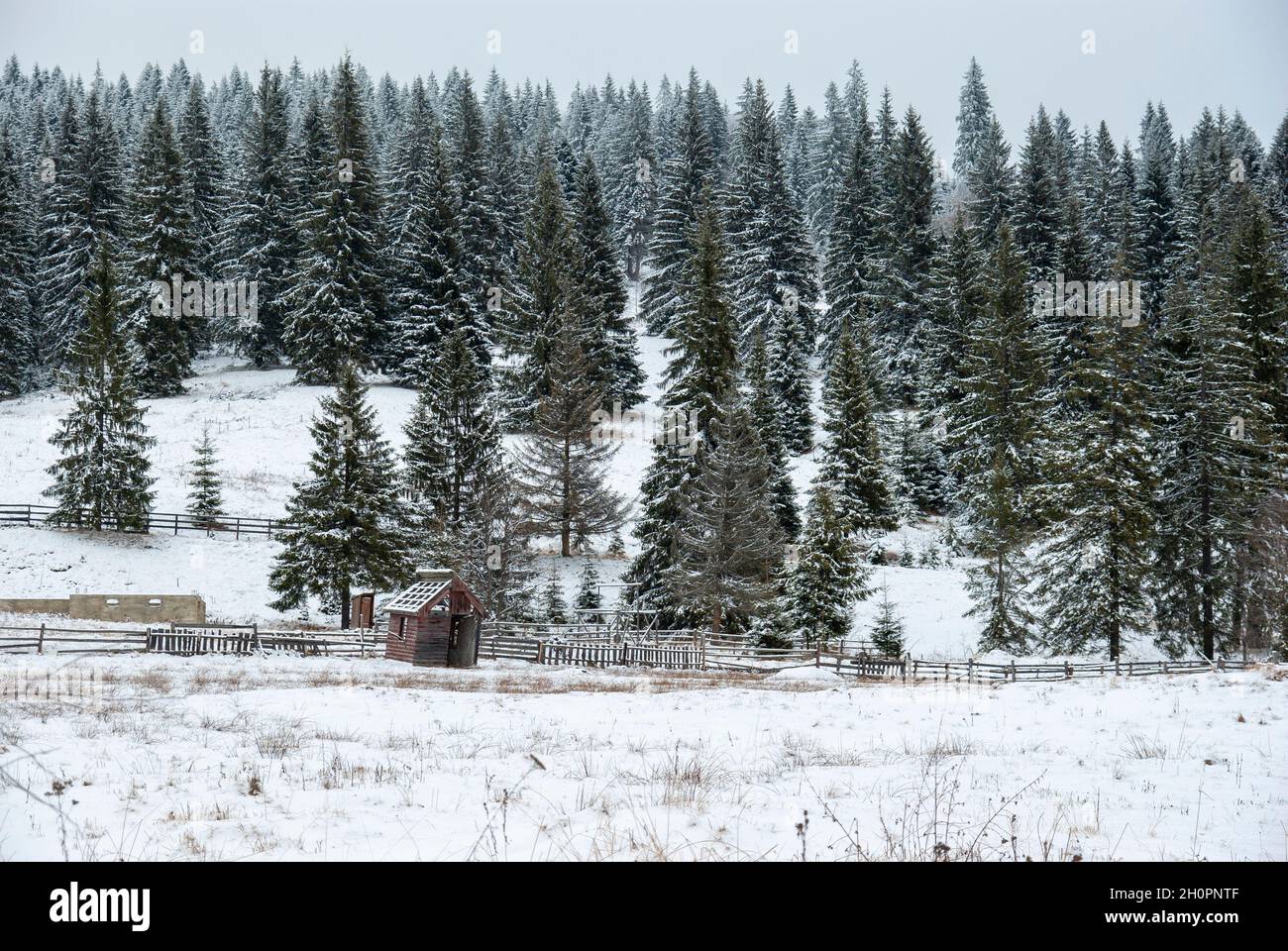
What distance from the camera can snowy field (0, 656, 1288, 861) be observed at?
5.78 metres

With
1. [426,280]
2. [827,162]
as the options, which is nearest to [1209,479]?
[426,280]

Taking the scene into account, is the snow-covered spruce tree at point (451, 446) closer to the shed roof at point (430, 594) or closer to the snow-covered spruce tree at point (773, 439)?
the shed roof at point (430, 594)

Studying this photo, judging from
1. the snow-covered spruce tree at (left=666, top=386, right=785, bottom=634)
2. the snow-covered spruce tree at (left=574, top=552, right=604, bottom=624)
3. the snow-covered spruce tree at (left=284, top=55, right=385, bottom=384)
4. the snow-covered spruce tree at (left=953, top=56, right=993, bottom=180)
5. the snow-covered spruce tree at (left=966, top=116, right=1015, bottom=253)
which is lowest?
the snow-covered spruce tree at (left=574, top=552, right=604, bottom=624)

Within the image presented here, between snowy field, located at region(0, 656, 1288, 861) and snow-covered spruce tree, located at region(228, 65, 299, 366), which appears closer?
snowy field, located at region(0, 656, 1288, 861)

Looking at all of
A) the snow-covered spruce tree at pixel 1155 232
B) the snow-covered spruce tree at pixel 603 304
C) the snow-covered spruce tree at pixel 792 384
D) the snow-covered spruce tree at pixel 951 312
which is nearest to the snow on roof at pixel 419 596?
the snow-covered spruce tree at pixel 603 304

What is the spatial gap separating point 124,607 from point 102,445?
10.7 meters

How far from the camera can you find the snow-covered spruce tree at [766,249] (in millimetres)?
64250

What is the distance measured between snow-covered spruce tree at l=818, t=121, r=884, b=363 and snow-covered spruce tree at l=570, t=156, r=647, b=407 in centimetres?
1629

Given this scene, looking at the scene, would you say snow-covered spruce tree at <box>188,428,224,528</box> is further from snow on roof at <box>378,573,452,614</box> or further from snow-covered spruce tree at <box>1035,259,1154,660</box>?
snow-covered spruce tree at <box>1035,259,1154,660</box>

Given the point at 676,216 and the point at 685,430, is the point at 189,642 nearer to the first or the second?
the point at 685,430

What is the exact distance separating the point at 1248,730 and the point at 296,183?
68449 mm

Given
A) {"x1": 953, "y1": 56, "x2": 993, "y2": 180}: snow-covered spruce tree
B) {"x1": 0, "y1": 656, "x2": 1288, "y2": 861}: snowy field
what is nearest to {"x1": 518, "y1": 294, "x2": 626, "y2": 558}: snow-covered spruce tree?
{"x1": 0, "y1": 656, "x2": 1288, "y2": 861}: snowy field

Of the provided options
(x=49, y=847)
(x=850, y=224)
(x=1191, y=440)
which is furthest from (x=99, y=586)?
(x=850, y=224)
